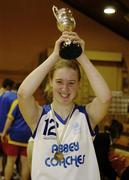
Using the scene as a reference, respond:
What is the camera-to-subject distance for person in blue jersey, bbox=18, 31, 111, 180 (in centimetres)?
148

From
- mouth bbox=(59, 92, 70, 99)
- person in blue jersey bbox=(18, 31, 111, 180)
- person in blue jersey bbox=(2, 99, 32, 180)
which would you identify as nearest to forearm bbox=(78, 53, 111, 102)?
person in blue jersey bbox=(18, 31, 111, 180)

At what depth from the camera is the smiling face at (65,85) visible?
5.03ft

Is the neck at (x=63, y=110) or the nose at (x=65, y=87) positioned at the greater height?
the nose at (x=65, y=87)

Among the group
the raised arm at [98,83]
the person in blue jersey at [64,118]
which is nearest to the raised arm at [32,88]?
the person in blue jersey at [64,118]

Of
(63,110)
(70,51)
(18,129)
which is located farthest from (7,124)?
(70,51)

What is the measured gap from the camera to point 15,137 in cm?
370

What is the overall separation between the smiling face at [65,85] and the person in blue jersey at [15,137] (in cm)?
213

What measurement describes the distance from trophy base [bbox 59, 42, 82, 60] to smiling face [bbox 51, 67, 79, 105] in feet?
0.23

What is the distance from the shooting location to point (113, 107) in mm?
6043

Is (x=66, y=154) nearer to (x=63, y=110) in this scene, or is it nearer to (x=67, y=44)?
(x=63, y=110)

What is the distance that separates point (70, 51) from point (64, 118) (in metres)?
0.27

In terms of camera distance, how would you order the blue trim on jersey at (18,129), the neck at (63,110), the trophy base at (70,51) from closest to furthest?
1. the trophy base at (70,51)
2. the neck at (63,110)
3. the blue trim on jersey at (18,129)

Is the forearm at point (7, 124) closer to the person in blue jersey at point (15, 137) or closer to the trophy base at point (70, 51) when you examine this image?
the person in blue jersey at point (15, 137)

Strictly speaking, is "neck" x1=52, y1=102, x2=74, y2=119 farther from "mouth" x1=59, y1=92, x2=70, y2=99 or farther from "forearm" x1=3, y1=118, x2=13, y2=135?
"forearm" x1=3, y1=118, x2=13, y2=135
